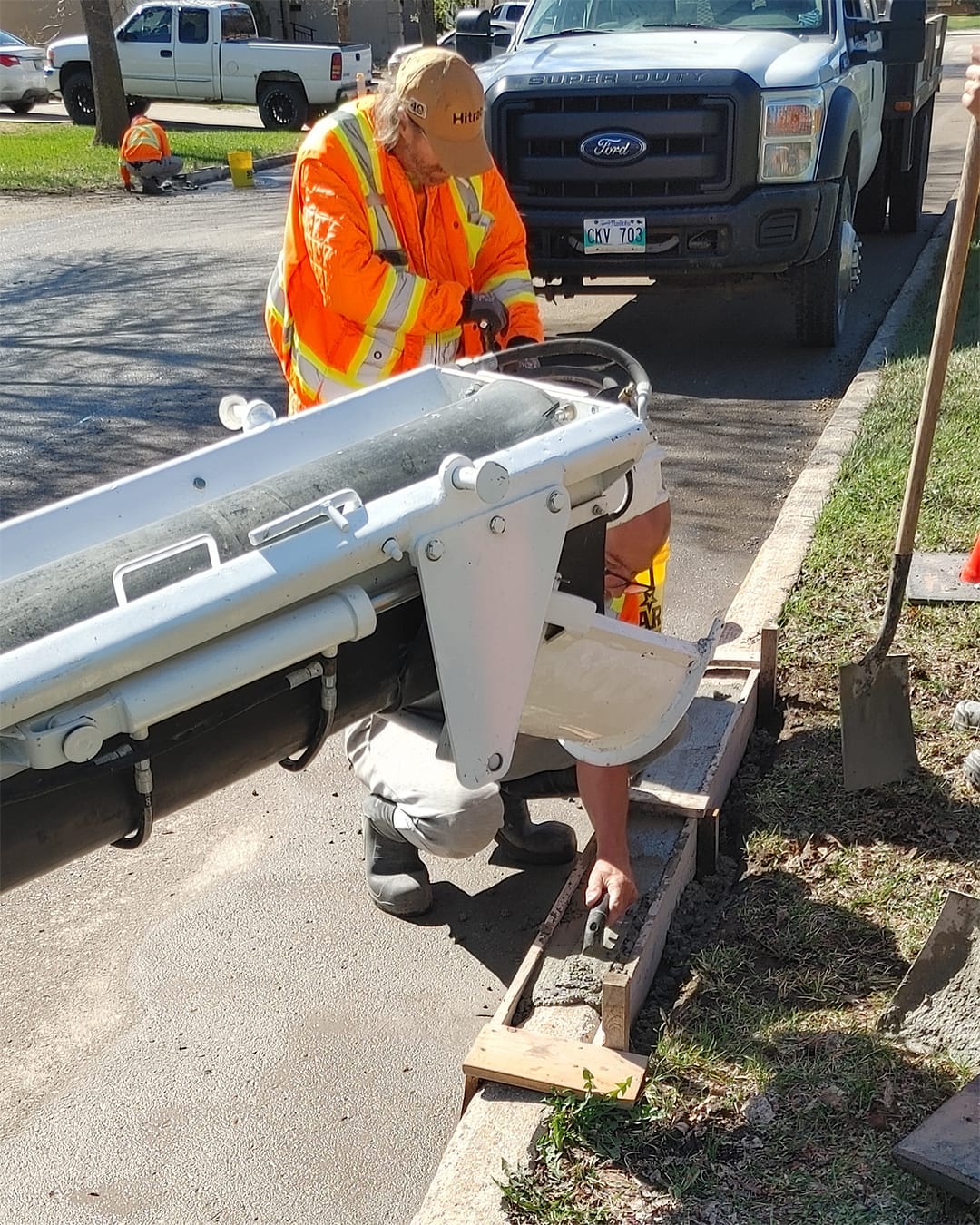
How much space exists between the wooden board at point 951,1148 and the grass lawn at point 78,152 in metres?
16.6

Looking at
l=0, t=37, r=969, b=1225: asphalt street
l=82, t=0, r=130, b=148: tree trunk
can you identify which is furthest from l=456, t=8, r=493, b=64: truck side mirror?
l=82, t=0, r=130, b=148: tree trunk

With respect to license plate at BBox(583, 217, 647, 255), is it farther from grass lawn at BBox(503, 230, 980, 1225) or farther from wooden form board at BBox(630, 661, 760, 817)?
wooden form board at BBox(630, 661, 760, 817)

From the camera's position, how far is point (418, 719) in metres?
2.79

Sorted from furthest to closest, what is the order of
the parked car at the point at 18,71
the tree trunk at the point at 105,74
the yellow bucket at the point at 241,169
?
the parked car at the point at 18,71
the tree trunk at the point at 105,74
the yellow bucket at the point at 241,169

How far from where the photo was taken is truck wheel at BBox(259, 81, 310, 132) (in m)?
23.8

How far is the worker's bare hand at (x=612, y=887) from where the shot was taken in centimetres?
299

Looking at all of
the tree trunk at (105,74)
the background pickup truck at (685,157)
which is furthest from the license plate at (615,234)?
the tree trunk at (105,74)

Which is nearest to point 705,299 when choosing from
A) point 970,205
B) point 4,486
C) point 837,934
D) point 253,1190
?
point 4,486

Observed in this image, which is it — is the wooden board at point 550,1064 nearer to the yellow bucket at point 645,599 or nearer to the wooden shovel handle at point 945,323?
the yellow bucket at point 645,599

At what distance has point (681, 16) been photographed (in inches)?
344

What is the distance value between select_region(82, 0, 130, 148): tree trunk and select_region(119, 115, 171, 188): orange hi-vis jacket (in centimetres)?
297

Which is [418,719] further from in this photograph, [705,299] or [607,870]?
[705,299]

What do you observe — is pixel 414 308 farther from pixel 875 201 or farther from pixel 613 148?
pixel 875 201

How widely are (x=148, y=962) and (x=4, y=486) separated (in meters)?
3.84
